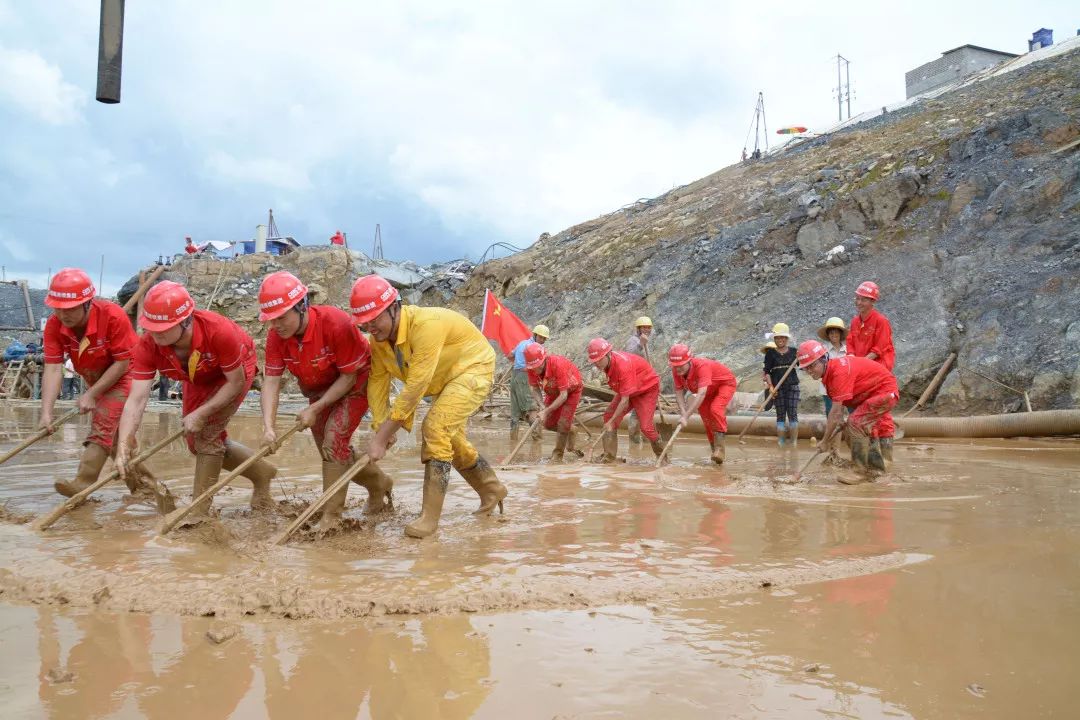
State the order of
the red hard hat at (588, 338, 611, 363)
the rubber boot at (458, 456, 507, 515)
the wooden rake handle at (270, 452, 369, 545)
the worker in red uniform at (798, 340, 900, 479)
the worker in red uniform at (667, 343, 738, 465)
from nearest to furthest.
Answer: the wooden rake handle at (270, 452, 369, 545), the rubber boot at (458, 456, 507, 515), the worker in red uniform at (798, 340, 900, 479), the red hard hat at (588, 338, 611, 363), the worker in red uniform at (667, 343, 738, 465)

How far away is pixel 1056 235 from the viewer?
43.3 ft

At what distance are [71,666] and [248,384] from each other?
2.59 meters

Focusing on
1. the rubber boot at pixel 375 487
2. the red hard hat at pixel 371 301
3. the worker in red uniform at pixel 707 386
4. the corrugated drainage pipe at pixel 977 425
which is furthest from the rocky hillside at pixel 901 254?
the red hard hat at pixel 371 301

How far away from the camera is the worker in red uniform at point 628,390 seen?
8531 millimetres

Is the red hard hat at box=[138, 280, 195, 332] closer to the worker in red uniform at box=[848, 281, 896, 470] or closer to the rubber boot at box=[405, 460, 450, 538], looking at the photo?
the rubber boot at box=[405, 460, 450, 538]

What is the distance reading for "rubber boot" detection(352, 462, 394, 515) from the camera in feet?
16.7

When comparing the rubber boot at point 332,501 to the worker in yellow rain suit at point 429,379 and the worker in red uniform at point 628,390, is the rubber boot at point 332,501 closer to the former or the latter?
the worker in yellow rain suit at point 429,379

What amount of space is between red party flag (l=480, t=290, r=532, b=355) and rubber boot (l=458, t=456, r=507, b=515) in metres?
9.22

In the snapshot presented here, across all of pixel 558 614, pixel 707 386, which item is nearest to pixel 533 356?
pixel 707 386

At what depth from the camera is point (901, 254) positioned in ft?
50.4

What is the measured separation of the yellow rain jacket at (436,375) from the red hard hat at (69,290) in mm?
1913

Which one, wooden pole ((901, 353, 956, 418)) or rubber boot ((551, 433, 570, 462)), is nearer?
rubber boot ((551, 433, 570, 462))

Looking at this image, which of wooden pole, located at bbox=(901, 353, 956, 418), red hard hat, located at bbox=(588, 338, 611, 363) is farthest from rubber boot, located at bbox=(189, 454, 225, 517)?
wooden pole, located at bbox=(901, 353, 956, 418)

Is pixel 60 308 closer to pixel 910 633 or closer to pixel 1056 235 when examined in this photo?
pixel 910 633
